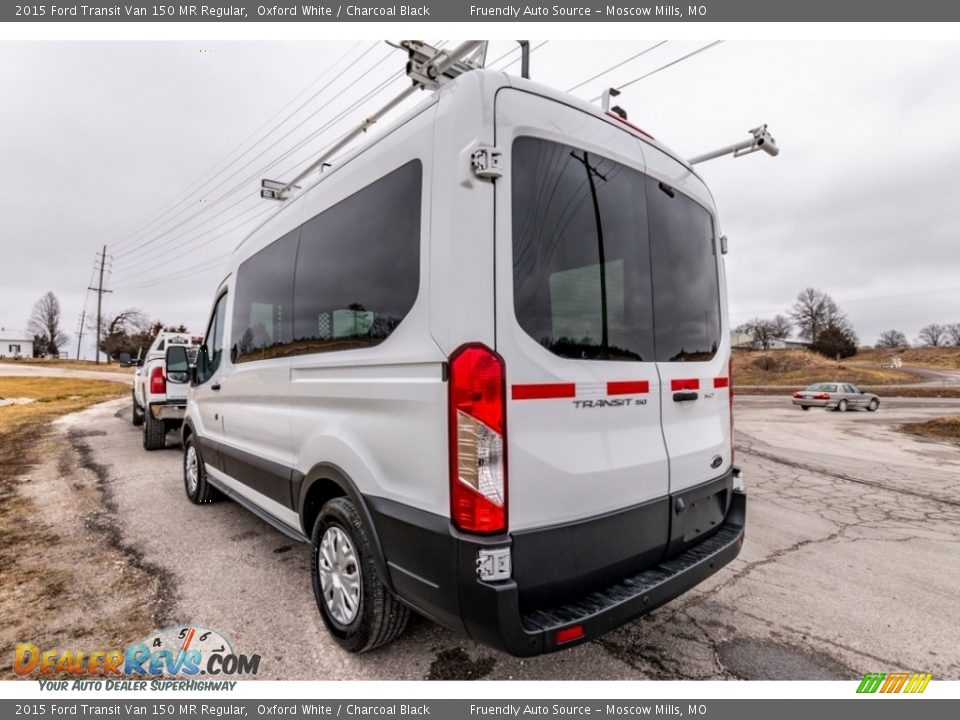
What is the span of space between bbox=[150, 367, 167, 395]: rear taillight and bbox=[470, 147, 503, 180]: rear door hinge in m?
8.63

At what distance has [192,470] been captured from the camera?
5.59 metres

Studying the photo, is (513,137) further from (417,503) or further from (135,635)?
(135,635)

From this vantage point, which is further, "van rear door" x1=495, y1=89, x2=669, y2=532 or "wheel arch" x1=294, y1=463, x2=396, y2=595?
"wheel arch" x1=294, y1=463, x2=396, y2=595

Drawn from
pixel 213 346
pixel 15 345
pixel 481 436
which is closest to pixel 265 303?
pixel 213 346

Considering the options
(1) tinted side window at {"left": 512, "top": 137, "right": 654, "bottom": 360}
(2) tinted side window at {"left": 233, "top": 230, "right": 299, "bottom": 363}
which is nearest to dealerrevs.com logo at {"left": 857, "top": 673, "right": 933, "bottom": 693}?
(1) tinted side window at {"left": 512, "top": 137, "right": 654, "bottom": 360}

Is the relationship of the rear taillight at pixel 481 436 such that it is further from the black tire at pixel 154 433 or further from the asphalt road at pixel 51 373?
the asphalt road at pixel 51 373

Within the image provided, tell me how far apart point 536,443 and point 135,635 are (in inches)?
102

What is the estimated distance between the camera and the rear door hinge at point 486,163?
199 centimetres

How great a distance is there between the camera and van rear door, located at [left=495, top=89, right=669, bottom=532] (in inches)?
79.5

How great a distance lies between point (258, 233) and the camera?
4160 millimetres

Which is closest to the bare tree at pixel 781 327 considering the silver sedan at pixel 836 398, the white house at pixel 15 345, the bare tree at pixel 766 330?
the bare tree at pixel 766 330

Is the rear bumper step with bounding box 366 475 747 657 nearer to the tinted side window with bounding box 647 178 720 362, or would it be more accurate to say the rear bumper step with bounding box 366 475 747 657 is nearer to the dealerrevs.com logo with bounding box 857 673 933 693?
the dealerrevs.com logo with bounding box 857 673 933 693

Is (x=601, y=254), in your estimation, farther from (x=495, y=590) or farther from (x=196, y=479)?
(x=196, y=479)

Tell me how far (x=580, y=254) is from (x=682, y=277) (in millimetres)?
922
